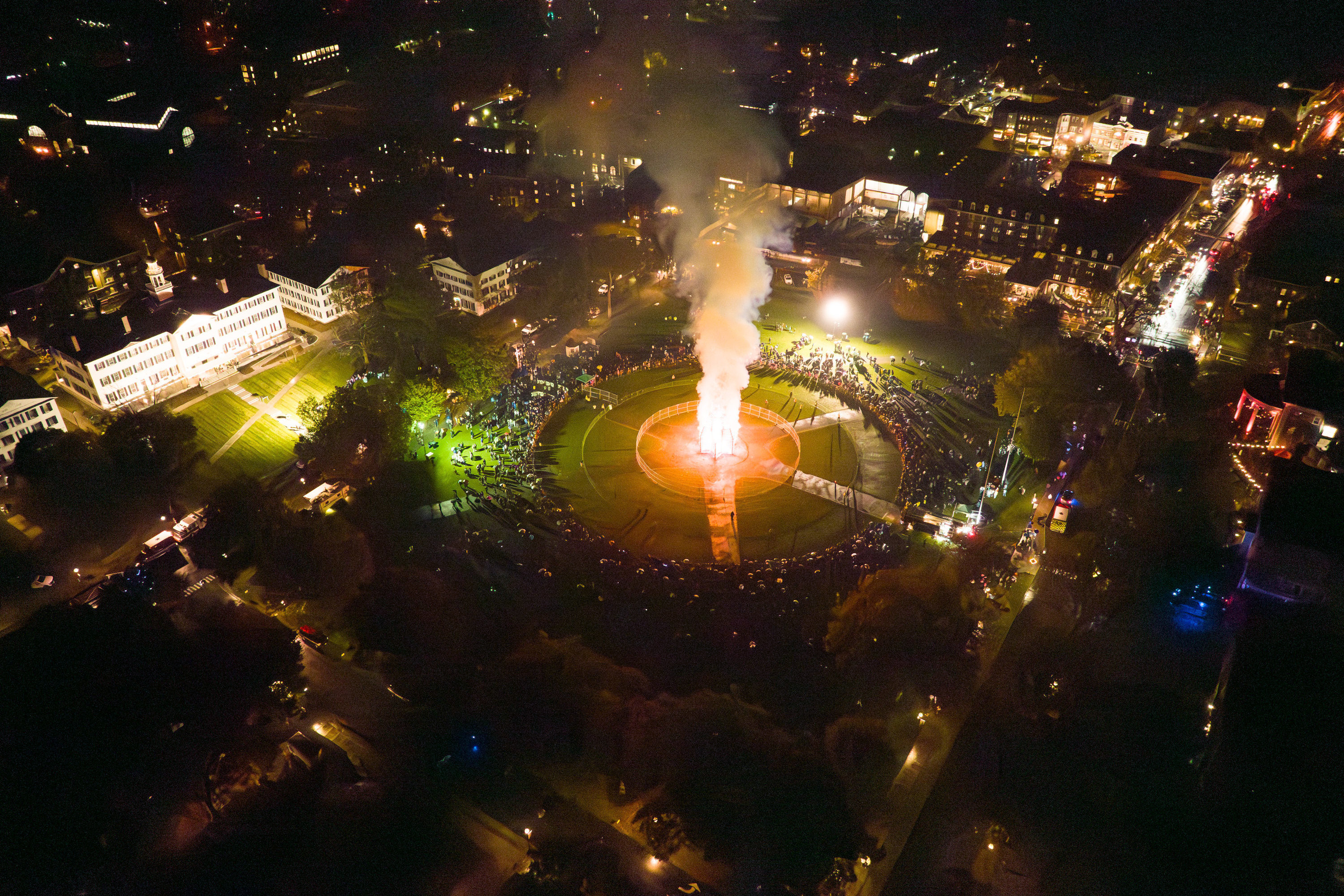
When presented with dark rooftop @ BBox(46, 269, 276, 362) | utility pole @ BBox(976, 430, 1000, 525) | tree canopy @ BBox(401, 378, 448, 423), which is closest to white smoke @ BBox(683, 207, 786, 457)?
utility pole @ BBox(976, 430, 1000, 525)

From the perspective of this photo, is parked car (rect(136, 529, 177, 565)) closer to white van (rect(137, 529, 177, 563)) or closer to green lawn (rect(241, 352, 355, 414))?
white van (rect(137, 529, 177, 563))

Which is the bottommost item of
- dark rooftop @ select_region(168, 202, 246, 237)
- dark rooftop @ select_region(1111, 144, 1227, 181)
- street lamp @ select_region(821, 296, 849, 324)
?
street lamp @ select_region(821, 296, 849, 324)

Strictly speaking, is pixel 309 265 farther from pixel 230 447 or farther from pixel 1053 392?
pixel 1053 392

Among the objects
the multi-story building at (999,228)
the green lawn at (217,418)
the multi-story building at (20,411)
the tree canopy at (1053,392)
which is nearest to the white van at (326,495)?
the green lawn at (217,418)

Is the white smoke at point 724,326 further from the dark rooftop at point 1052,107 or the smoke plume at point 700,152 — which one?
the dark rooftop at point 1052,107

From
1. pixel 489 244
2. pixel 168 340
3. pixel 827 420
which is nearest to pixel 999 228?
pixel 827 420

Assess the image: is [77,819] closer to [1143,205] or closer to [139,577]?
[139,577]
